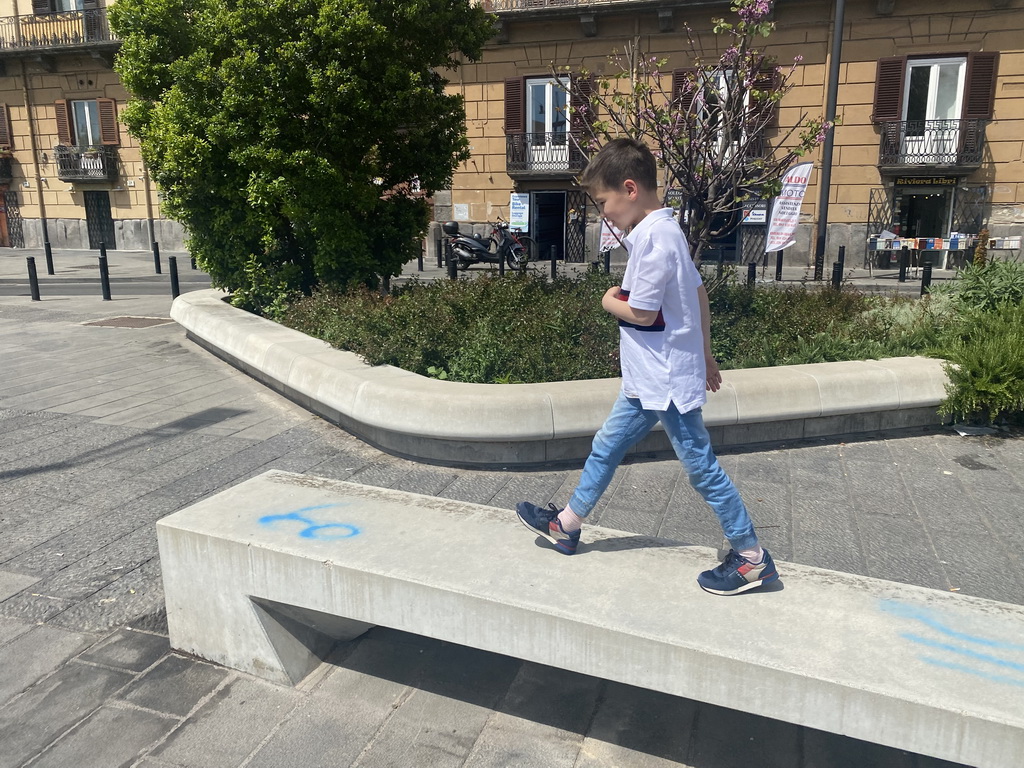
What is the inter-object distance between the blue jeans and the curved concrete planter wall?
6.76 feet

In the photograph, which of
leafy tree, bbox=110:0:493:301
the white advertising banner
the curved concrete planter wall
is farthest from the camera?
the white advertising banner

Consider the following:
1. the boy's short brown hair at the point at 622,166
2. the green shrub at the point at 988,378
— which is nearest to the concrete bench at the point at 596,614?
the boy's short brown hair at the point at 622,166

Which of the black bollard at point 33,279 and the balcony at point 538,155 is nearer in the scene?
the black bollard at point 33,279

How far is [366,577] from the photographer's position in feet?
9.24

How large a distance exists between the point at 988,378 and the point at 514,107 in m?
19.9

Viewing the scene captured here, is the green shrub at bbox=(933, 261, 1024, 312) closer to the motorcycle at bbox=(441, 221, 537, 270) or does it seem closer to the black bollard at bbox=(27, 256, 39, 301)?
the motorcycle at bbox=(441, 221, 537, 270)

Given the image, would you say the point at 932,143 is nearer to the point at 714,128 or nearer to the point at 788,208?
the point at 788,208

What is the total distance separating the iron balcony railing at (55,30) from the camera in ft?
91.6

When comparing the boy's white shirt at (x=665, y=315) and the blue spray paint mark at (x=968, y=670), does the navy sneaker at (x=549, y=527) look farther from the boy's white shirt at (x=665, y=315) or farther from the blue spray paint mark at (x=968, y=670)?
the blue spray paint mark at (x=968, y=670)

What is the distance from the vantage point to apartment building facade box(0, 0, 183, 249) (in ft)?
93.0

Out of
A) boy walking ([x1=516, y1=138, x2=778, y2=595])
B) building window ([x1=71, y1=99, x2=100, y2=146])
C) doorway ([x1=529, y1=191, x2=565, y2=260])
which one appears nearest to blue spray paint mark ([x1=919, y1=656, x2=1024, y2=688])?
boy walking ([x1=516, y1=138, x2=778, y2=595])

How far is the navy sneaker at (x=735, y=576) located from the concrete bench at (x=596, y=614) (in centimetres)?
4

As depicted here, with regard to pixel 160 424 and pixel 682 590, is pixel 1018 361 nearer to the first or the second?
pixel 682 590

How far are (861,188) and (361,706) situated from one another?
21.9 m
